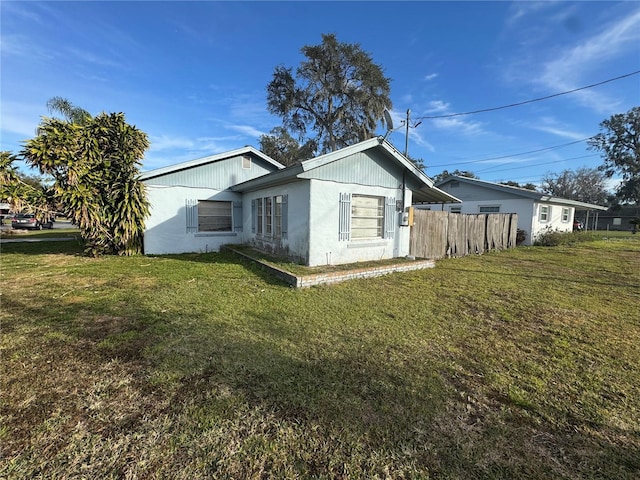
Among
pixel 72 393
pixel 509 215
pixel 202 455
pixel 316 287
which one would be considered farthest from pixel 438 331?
pixel 509 215

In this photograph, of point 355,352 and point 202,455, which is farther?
point 355,352

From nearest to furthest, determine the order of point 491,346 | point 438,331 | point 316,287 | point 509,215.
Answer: point 491,346 → point 438,331 → point 316,287 → point 509,215

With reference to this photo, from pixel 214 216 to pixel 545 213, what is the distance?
1845 centimetres

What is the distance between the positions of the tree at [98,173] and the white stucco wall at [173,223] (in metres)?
0.56

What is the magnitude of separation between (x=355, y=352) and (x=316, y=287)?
281 cm

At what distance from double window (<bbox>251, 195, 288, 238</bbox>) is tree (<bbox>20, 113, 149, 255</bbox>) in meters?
3.62

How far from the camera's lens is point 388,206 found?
8.82 metres

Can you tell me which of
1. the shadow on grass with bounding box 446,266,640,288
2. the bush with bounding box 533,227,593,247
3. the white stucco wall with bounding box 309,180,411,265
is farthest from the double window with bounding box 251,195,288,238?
the bush with bounding box 533,227,593,247

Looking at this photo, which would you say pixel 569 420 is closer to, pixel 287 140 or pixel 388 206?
pixel 388 206

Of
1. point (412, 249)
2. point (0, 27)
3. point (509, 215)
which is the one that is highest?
point (0, 27)

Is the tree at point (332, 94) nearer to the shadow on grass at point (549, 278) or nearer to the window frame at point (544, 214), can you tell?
the window frame at point (544, 214)

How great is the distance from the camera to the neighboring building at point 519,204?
1552 cm

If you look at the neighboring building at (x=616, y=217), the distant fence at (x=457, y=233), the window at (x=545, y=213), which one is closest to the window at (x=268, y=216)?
the distant fence at (x=457, y=233)

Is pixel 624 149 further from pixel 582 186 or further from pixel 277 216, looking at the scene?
pixel 277 216
